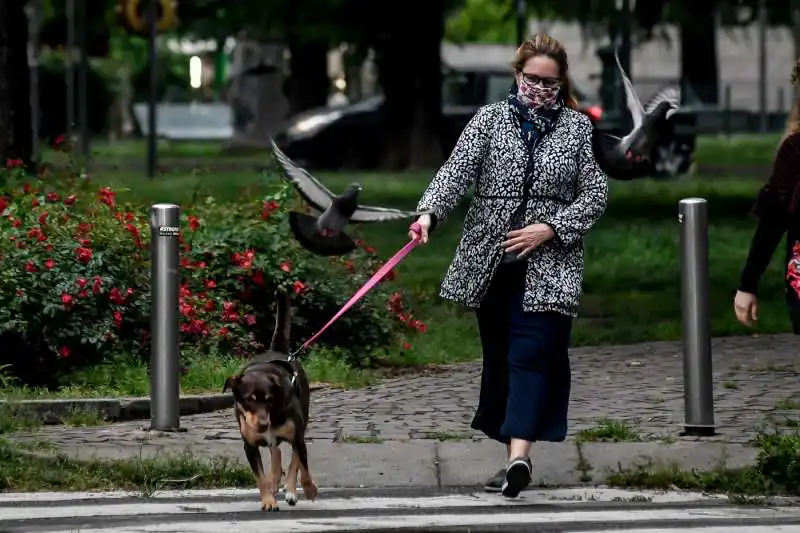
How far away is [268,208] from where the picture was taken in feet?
39.1

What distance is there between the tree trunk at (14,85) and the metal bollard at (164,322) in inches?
320

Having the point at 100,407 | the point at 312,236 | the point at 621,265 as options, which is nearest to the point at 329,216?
the point at 312,236

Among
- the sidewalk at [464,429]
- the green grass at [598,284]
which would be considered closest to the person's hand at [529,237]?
the sidewalk at [464,429]

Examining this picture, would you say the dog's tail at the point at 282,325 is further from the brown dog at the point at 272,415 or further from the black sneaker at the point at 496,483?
the black sneaker at the point at 496,483

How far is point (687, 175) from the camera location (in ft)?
116

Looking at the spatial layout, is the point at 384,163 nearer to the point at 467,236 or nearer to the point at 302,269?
the point at 302,269

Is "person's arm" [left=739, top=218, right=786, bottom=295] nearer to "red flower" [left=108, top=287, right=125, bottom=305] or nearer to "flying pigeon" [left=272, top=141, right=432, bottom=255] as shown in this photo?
"flying pigeon" [left=272, top=141, right=432, bottom=255]

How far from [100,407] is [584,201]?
9.76 ft

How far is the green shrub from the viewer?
10516 mm

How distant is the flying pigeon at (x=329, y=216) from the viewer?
7496 millimetres

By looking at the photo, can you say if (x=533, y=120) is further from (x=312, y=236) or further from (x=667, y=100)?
(x=312, y=236)

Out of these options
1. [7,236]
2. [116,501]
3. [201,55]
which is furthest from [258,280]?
[201,55]

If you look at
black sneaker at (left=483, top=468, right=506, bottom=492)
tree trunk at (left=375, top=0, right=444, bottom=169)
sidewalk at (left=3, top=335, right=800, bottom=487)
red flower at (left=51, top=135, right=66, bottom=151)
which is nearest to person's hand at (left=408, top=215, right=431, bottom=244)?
black sneaker at (left=483, top=468, right=506, bottom=492)

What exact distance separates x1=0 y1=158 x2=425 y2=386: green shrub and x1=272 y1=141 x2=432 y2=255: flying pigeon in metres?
2.99
